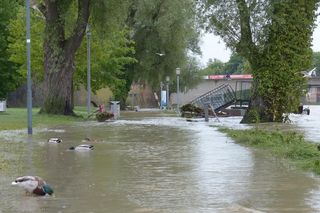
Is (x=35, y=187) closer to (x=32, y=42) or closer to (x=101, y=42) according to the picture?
(x=101, y=42)

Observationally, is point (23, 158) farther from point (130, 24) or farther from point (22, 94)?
point (22, 94)

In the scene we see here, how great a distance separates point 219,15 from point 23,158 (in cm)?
1828

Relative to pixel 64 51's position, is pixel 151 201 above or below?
below

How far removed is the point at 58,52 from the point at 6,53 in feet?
75.5

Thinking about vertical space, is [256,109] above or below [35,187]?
above

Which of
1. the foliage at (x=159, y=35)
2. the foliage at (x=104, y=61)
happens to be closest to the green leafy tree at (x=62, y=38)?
the foliage at (x=104, y=61)

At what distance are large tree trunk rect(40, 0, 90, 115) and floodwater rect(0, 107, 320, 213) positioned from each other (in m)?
18.7

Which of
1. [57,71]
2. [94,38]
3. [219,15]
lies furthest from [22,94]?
[219,15]

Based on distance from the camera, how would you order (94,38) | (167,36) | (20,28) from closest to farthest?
(94,38), (20,28), (167,36)

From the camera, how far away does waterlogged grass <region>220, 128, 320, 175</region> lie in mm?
11539

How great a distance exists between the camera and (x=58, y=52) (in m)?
34.3

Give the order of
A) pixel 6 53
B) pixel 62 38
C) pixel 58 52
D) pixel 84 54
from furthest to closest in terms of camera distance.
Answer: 1. pixel 6 53
2. pixel 84 54
3. pixel 62 38
4. pixel 58 52

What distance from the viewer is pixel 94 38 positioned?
145ft

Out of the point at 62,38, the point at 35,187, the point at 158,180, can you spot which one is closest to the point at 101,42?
the point at 62,38
